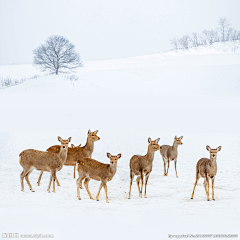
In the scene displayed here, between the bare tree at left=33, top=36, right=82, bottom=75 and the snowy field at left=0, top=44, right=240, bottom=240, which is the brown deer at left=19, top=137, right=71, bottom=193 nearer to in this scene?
the snowy field at left=0, top=44, right=240, bottom=240

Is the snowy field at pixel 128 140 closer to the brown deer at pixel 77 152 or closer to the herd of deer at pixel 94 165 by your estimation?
the herd of deer at pixel 94 165

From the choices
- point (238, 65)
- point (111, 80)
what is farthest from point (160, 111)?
point (238, 65)

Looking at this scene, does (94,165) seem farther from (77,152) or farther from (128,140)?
(128,140)

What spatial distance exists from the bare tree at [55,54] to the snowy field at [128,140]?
5019 mm

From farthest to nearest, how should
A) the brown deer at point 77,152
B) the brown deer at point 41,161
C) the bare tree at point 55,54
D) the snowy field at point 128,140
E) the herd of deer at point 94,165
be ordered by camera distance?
the bare tree at point 55,54 → the brown deer at point 77,152 → the brown deer at point 41,161 → the herd of deer at point 94,165 → the snowy field at point 128,140

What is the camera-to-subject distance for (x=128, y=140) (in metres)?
18.4

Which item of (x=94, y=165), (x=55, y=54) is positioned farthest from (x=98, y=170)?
(x=55, y=54)

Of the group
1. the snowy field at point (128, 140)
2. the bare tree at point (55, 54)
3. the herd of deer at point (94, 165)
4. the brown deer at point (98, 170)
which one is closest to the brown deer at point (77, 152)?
the snowy field at point (128, 140)

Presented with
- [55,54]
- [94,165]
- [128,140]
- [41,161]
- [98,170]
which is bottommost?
[128,140]

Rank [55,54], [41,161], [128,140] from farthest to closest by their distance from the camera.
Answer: [55,54] < [128,140] < [41,161]

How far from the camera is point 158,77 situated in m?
47.1

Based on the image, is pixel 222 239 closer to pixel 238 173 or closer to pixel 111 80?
pixel 238 173

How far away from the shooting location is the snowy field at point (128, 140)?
22.0ft

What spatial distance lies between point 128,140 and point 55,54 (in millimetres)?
26859
